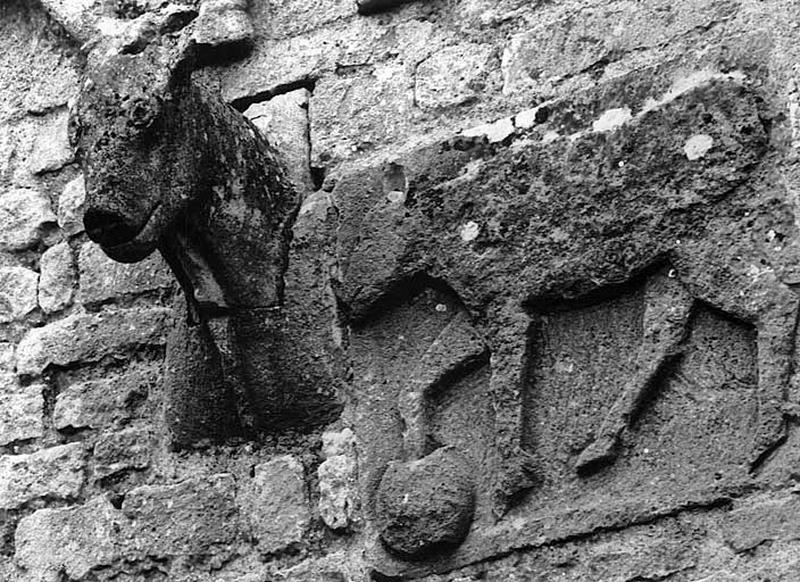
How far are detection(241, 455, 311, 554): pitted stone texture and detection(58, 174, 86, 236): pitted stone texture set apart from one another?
0.86 m

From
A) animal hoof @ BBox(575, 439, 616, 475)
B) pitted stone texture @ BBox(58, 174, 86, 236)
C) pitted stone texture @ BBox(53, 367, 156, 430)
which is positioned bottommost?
animal hoof @ BBox(575, 439, 616, 475)

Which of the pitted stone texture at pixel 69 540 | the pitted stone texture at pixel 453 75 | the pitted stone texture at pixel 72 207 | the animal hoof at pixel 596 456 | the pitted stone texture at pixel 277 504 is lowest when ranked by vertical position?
the pitted stone texture at pixel 69 540

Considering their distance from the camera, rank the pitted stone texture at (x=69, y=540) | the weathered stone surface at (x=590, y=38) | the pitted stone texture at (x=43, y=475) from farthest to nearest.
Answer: the pitted stone texture at (x=43, y=475) → the pitted stone texture at (x=69, y=540) → the weathered stone surface at (x=590, y=38)

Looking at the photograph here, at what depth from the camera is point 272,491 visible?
11.7ft

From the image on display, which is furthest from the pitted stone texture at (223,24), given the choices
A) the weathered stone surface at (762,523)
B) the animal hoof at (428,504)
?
the weathered stone surface at (762,523)

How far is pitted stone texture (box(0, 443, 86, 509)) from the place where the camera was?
150 inches

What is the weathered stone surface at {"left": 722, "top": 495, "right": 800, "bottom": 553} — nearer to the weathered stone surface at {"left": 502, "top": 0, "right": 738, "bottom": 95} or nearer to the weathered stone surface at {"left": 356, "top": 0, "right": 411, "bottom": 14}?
the weathered stone surface at {"left": 502, "top": 0, "right": 738, "bottom": 95}

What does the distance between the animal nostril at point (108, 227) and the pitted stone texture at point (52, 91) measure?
3.45ft

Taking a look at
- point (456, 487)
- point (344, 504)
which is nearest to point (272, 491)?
point (344, 504)

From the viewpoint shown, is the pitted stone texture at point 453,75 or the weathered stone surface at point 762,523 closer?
the weathered stone surface at point 762,523

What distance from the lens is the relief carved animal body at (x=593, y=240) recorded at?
124 inches

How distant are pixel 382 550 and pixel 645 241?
0.80 metres

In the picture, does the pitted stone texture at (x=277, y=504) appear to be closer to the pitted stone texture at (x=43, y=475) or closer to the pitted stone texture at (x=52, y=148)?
the pitted stone texture at (x=43, y=475)

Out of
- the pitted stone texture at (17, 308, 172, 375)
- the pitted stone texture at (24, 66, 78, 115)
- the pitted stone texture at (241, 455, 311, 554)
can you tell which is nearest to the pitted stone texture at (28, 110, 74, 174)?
the pitted stone texture at (24, 66, 78, 115)
